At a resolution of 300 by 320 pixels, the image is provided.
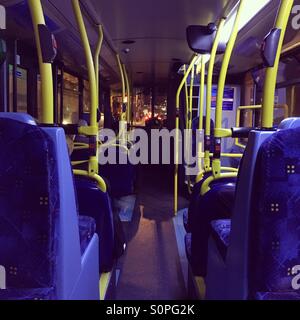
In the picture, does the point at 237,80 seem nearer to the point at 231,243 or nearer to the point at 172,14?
the point at 172,14

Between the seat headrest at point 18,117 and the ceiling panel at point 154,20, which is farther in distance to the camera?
the ceiling panel at point 154,20

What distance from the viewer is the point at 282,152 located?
1.12 m

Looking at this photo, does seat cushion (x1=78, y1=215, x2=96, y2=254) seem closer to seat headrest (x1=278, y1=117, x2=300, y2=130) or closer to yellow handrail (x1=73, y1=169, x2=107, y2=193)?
yellow handrail (x1=73, y1=169, x2=107, y2=193)

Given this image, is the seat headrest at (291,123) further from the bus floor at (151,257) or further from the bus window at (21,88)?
the bus window at (21,88)

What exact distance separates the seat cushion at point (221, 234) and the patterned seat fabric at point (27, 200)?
2.47 ft

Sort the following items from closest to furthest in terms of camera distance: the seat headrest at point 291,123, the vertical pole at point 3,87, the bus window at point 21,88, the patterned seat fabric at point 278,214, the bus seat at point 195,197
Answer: the patterned seat fabric at point 278,214, the seat headrest at point 291,123, the bus seat at point 195,197, the vertical pole at point 3,87, the bus window at point 21,88

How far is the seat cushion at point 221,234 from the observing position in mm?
1544

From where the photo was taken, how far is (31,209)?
1129mm

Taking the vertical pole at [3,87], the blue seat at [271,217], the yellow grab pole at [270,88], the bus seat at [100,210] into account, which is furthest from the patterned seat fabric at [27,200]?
the vertical pole at [3,87]

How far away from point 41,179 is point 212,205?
4.11 feet

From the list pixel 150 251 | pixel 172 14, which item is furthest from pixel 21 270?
pixel 172 14

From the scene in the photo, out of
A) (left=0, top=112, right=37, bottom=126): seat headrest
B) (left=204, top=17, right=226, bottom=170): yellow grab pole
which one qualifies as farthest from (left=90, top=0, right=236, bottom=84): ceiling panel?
(left=0, top=112, right=37, bottom=126): seat headrest

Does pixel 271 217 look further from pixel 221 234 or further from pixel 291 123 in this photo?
pixel 221 234

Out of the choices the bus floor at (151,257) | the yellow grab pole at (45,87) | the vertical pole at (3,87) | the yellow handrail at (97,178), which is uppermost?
the vertical pole at (3,87)
